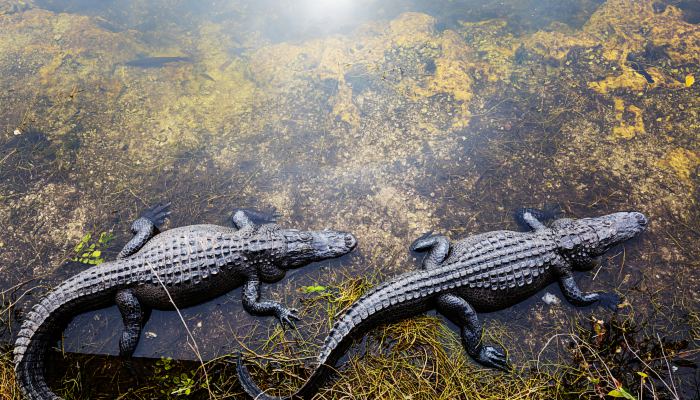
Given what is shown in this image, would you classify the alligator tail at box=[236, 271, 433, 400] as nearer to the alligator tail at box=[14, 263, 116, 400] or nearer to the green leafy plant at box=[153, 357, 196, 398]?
the green leafy plant at box=[153, 357, 196, 398]

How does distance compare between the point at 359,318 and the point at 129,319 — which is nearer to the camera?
the point at 359,318

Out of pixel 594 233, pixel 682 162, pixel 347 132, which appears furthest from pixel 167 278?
pixel 682 162

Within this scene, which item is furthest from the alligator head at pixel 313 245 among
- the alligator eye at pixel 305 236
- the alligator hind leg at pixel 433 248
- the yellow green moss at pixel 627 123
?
the yellow green moss at pixel 627 123

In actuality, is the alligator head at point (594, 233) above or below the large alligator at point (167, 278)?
above

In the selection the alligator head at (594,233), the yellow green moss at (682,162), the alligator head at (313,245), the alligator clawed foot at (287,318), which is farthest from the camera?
the yellow green moss at (682,162)

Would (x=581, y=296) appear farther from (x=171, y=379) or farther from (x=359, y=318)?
(x=171, y=379)

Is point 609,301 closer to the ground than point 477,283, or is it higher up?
closer to the ground

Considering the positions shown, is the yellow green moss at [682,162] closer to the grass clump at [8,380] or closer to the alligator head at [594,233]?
the alligator head at [594,233]
